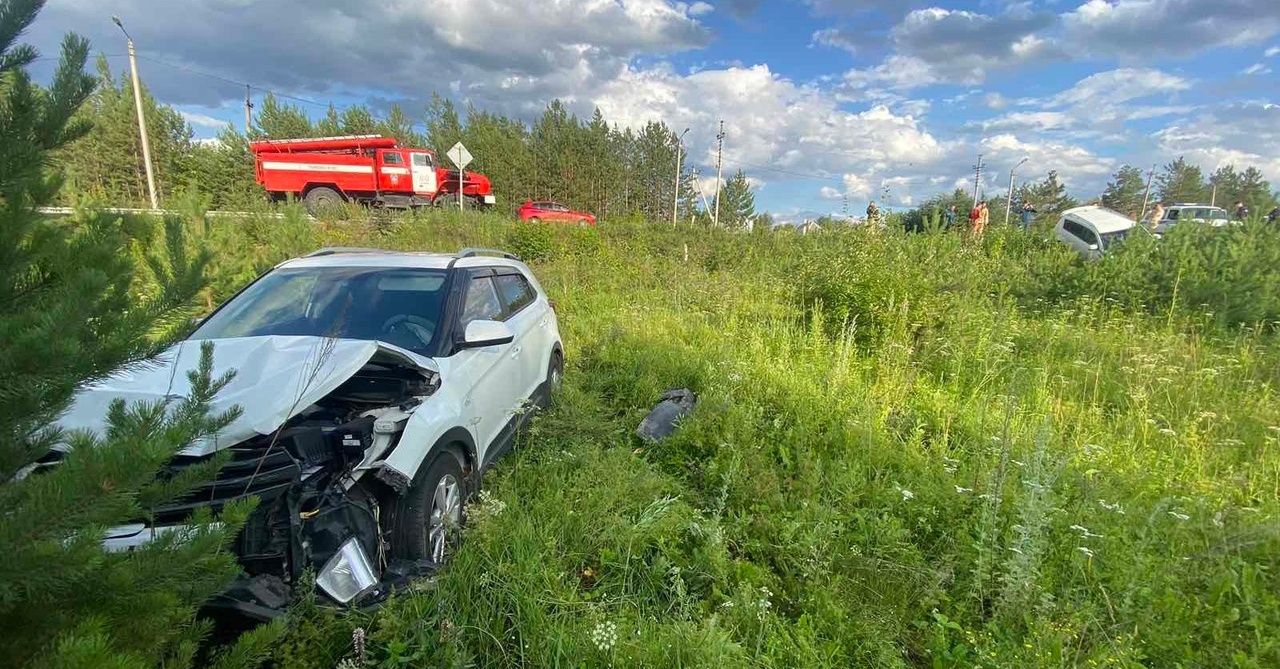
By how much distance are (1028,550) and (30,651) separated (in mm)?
3284

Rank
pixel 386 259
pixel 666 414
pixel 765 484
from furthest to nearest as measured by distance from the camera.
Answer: pixel 666 414 → pixel 386 259 → pixel 765 484

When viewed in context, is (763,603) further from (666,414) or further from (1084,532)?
(666,414)

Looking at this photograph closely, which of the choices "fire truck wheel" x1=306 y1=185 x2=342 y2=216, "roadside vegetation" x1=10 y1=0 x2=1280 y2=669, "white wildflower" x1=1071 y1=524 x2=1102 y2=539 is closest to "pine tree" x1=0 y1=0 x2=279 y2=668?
"roadside vegetation" x1=10 y1=0 x2=1280 y2=669

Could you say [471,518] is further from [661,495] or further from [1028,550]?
[1028,550]

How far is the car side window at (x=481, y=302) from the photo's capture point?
3549 millimetres

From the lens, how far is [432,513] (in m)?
2.66

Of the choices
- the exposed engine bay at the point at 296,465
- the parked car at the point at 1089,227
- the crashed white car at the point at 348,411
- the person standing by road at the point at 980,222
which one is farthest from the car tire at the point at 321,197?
the parked car at the point at 1089,227

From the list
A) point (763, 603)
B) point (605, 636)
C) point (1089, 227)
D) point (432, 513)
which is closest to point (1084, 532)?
point (763, 603)

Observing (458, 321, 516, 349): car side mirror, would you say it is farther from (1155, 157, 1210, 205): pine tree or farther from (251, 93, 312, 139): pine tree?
(1155, 157, 1210, 205): pine tree

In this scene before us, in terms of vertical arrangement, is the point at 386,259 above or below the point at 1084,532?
above

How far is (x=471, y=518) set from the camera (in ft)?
9.24

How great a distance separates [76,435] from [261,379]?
1336 millimetres

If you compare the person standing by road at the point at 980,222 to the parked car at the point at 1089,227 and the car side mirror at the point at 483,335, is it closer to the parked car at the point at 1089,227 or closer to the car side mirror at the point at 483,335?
the parked car at the point at 1089,227

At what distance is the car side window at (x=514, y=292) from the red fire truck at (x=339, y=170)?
14.3 meters
